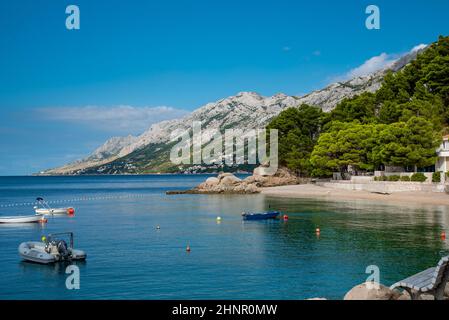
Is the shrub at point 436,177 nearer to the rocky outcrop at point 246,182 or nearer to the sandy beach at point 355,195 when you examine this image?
the sandy beach at point 355,195

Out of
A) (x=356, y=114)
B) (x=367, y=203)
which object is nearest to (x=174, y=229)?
(x=367, y=203)

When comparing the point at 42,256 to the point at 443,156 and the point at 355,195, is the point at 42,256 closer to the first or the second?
the point at 355,195

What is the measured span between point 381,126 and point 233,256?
3062 inches

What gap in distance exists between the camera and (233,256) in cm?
3991

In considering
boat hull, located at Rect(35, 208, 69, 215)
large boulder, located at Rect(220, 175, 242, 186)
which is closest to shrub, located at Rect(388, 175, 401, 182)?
large boulder, located at Rect(220, 175, 242, 186)

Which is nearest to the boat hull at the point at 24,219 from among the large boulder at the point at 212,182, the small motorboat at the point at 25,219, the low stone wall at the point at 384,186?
the small motorboat at the point at 25,219

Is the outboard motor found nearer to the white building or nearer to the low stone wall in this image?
the low stone wall

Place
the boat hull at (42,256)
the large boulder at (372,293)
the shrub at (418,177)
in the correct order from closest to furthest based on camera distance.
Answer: the large boulder at (372,293), the boat hull at (42,256), the shrub at (418,177)

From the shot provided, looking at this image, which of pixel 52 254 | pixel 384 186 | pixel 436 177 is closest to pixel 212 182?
pixel 384 186

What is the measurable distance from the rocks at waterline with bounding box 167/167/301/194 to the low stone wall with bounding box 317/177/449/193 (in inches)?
855

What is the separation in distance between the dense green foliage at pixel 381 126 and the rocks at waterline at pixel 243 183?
421cm

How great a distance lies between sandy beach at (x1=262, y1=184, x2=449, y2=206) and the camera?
3060 inches

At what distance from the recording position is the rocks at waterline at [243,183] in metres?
132
